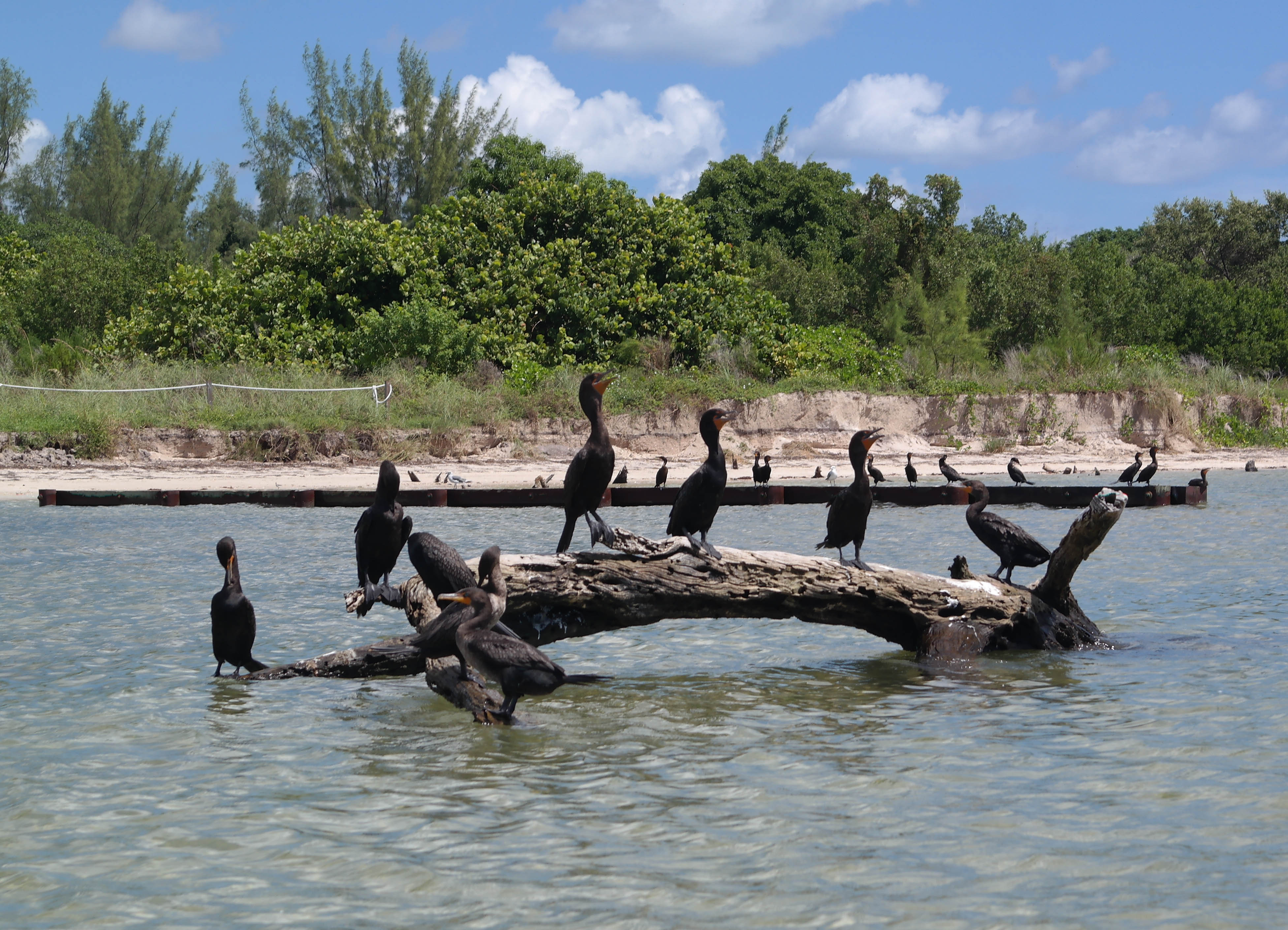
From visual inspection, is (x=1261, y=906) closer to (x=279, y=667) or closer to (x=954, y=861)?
(x=954, y=861)

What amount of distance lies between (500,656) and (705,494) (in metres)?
1.71


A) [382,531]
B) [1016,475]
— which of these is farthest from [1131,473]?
[382,531]

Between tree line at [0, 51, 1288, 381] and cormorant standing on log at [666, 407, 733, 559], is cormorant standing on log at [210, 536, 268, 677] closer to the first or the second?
cormorant standing on log at [666, 407, 733, 559]

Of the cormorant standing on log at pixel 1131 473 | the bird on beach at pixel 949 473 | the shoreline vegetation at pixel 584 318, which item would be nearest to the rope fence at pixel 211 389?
the shoreline vegetation at pixel 584 318

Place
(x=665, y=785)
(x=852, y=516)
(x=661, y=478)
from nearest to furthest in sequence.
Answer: (x=665, y=785) < (x=852, y=516) < (x=661, y=478)

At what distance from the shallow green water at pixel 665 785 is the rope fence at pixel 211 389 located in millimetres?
14632

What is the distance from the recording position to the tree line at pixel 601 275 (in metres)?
28.4

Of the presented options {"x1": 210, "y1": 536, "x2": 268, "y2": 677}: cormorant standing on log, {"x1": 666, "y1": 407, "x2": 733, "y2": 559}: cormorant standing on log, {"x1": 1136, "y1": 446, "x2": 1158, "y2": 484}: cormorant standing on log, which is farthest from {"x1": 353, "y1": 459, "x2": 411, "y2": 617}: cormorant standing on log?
{"x1": 1136, "y1": 446, "x2": 1158, "y2": 484}: cormorant standing on log

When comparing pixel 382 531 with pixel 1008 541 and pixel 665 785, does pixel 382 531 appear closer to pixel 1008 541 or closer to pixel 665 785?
pixel 665 785

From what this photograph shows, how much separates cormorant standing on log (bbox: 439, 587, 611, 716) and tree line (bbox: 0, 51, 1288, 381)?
21588mm

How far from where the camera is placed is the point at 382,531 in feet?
22.8

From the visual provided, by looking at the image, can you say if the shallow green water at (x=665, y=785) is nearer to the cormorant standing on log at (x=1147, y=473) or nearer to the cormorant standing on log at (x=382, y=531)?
the cormorant standing on log at (x=382, y=531)

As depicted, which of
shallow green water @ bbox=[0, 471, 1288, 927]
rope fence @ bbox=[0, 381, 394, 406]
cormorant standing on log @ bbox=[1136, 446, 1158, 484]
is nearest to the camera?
shallow green water @ bbox=[0, 471, 1288, 927]

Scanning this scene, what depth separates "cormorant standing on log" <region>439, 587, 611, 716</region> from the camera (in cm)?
559
